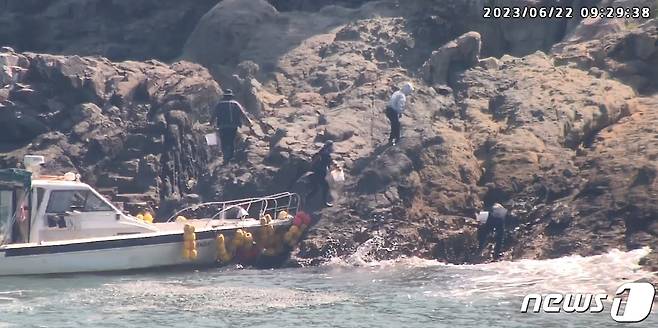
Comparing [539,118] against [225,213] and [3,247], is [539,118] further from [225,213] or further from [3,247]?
[3,247]

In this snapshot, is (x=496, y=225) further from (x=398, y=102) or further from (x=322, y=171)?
(x=398, y=102)

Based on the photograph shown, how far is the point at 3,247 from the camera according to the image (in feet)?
85.0

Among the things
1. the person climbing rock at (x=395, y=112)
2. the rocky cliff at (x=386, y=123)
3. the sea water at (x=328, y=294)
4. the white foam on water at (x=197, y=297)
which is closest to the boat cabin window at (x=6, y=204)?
the sea water at (x=328, y=294)

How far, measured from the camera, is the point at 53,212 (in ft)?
88.5

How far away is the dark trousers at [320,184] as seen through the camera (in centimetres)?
2898

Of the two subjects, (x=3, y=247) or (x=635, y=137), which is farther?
(x=635, y=137)

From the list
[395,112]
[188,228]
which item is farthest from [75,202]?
[395,112]

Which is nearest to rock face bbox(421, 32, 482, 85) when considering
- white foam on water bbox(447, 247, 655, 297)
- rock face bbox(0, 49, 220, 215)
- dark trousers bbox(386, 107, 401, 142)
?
dark trousers bbox(386, 107, 401, 142)

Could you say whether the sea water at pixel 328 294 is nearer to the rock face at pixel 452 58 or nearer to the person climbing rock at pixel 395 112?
the person climbing rock at pixel 395 112

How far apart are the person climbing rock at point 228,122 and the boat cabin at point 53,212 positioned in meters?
4.00

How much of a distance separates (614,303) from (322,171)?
343 inches

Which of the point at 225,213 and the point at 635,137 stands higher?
the point at 635,137

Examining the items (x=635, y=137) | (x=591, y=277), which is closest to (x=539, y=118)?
(x=635, y=137)

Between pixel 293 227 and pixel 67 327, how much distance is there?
8.16 metres
